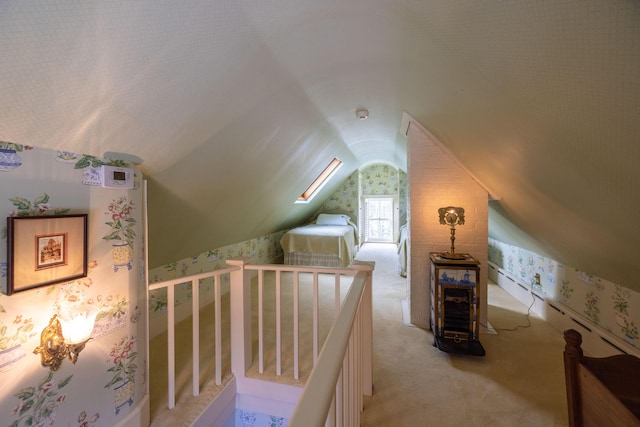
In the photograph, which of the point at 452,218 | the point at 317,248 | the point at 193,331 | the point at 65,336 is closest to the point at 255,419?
the point at 193,331

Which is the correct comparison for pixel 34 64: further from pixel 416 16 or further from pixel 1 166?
pixel 416 16

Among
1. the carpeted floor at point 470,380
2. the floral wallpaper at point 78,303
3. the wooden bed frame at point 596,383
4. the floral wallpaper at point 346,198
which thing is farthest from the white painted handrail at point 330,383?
the floral wallpaper at point 346,198

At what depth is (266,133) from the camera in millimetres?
2072

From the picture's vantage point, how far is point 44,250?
1030 millimetres

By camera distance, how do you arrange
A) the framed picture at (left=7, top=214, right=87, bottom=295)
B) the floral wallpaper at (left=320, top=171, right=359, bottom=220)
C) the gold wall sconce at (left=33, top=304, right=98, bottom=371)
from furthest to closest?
the floral wallpaper at (left=320, top=171, right=359, bottom=220)
the gold wall sconce at (left=33, top=304, right=98, bottom=371)
the framed picture at (left=7, top=214, right=87, bottom=295)

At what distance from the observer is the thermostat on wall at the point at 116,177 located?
1.25 metres

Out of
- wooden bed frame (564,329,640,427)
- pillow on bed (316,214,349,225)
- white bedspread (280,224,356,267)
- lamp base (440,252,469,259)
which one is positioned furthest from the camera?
pillow on bed (316,214,349,225)

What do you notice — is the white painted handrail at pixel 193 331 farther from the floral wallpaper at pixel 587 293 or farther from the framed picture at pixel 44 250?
the floral wallpaper at pixel 587 293

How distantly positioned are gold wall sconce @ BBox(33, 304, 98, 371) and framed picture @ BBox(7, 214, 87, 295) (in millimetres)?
167

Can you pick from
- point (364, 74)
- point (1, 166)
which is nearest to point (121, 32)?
point (1, 166)

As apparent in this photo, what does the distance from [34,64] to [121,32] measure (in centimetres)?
28

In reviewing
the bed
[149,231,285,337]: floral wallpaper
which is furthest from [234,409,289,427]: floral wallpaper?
the bed

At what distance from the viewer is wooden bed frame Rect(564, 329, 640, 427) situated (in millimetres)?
672

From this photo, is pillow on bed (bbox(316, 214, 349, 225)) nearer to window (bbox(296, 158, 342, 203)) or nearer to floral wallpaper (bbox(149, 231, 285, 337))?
window (bbox(296, 158, 342, 203))
